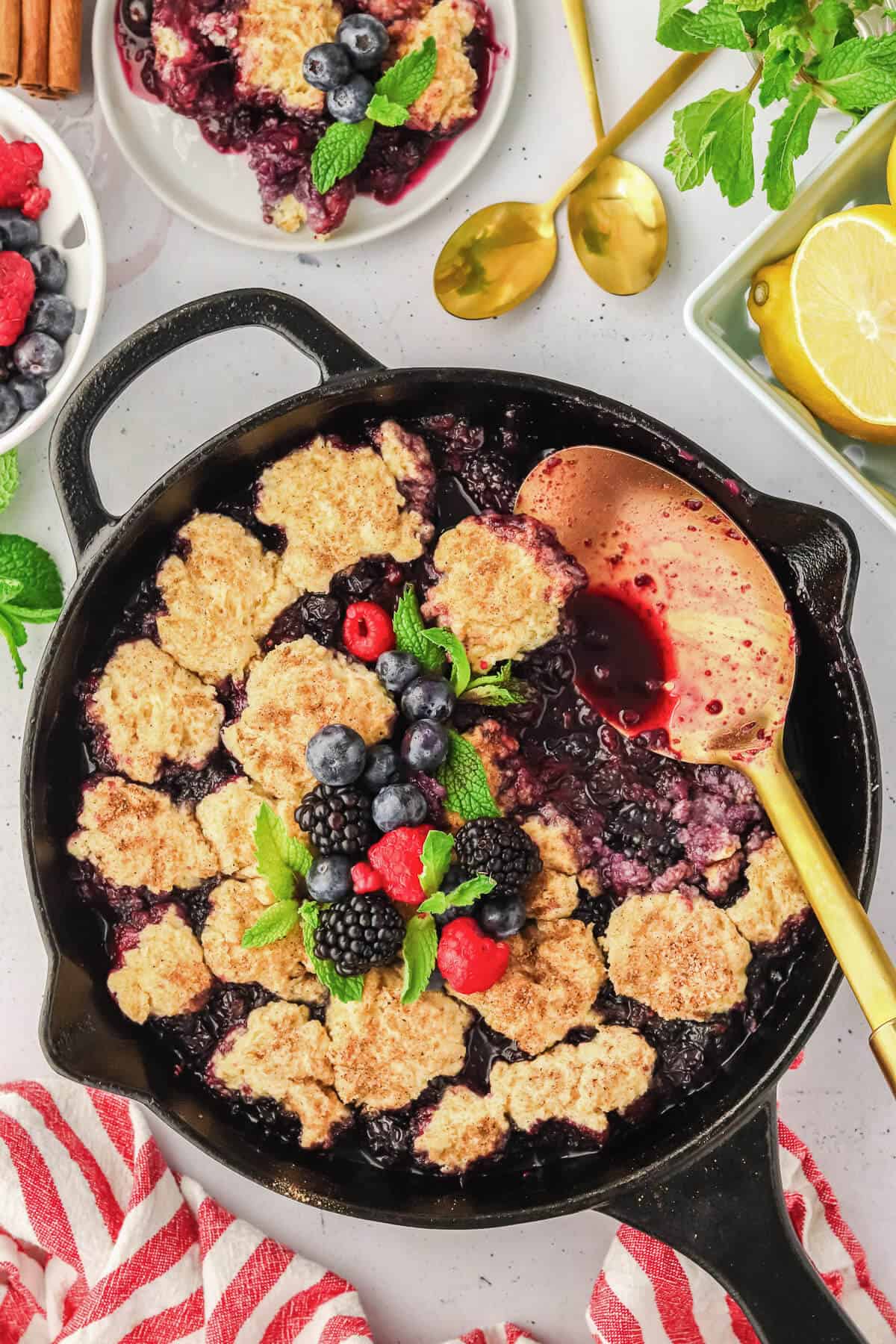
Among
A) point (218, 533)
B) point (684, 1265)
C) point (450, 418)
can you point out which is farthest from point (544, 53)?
point (684, 1265)

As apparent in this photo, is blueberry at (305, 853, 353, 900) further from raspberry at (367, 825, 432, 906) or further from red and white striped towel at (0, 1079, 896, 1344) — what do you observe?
red and white striped towel at (0, 1079, 896, 1344)

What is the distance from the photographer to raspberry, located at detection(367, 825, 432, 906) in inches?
80.8

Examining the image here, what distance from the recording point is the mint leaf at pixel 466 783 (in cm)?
214

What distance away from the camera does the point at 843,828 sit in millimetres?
2209

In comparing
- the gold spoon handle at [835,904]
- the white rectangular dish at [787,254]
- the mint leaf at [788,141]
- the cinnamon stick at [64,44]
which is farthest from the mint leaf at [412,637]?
the cinnamon stick at [64,44]

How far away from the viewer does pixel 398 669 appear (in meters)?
2.14

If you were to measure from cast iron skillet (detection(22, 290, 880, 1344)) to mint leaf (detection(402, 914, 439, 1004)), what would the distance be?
15.9 inches

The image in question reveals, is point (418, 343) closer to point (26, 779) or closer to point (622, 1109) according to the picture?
point (26, 779)

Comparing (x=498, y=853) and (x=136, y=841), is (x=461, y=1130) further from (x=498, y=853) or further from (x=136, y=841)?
(x=136, y=841)

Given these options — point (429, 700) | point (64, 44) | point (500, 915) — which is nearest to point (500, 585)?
point (429, 700)

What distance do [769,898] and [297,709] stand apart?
3.08 feet

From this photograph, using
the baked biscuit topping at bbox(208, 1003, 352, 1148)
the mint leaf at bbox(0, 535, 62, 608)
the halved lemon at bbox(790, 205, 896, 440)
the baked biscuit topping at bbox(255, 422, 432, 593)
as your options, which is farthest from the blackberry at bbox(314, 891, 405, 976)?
the halved lemon at bbox(790, 205, 896, 440)

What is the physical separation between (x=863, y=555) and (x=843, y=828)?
56 cm

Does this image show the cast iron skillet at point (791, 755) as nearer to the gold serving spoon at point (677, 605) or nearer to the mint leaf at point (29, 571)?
the gold serving spoon at point (677, 605)
